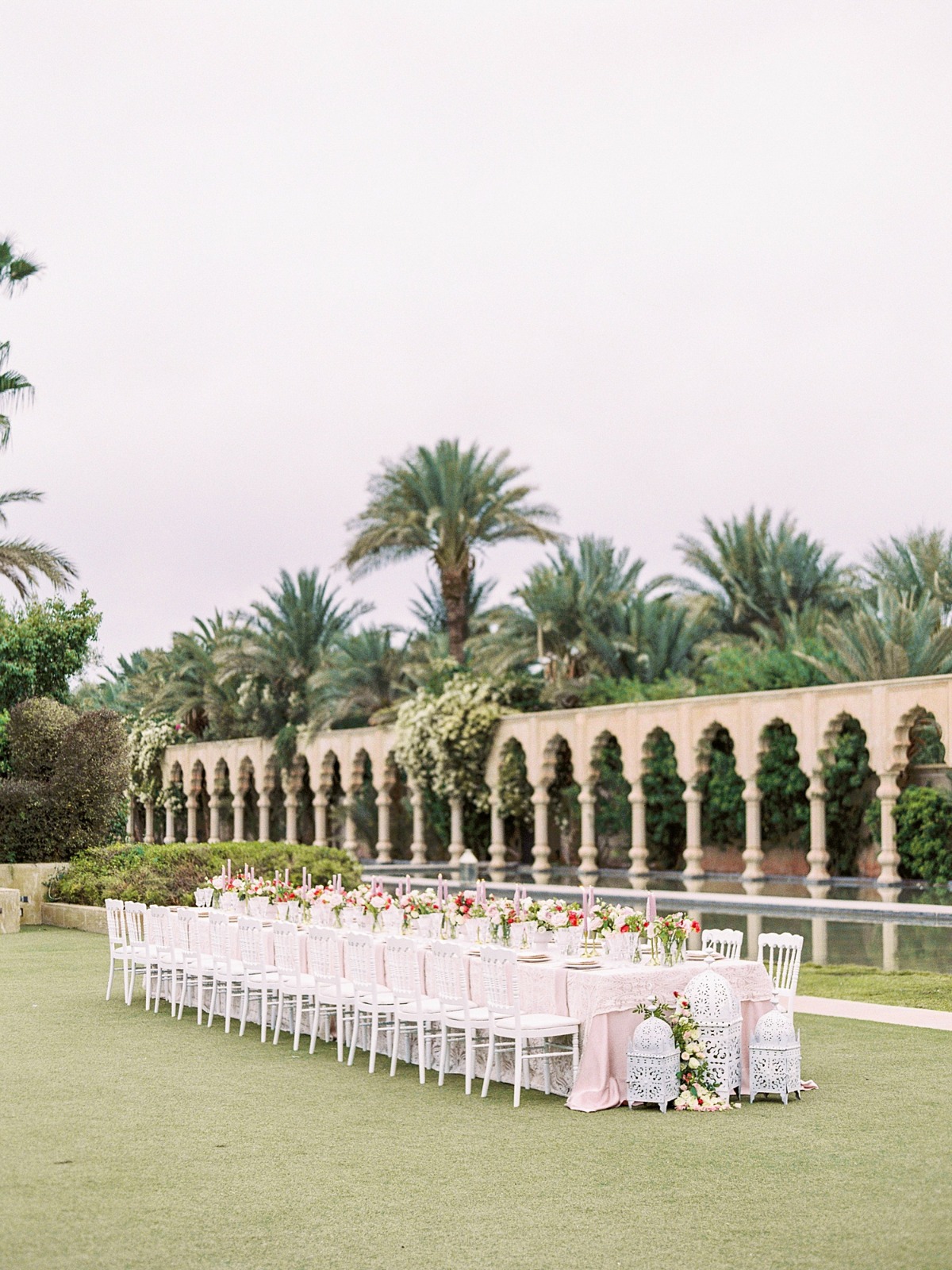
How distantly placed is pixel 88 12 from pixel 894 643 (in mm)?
18954

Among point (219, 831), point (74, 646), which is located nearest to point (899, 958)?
point (74, 646)

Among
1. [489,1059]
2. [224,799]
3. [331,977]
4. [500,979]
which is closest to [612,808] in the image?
[224,799]

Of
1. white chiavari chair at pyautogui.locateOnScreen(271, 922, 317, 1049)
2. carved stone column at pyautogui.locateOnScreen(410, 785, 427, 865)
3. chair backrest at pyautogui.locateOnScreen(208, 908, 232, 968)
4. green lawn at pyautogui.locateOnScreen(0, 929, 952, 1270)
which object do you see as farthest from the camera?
carved stone column at pyautogui.locateOnScreen(410, 785, 427, 865)

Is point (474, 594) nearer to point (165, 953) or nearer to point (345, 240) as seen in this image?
point (345, 240)

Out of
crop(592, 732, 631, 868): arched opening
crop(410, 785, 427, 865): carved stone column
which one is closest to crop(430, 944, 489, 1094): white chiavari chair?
crop(592, 732, 631, 868): arched opening

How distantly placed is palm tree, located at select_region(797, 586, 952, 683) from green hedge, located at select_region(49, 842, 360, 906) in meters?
11.3

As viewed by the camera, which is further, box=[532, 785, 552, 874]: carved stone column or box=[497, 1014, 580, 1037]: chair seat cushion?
box=[532, 785, 552, 874]: carved stone column

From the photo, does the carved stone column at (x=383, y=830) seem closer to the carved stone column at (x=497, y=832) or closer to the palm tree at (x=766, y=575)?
the carved stone column at (x=497, y=832)

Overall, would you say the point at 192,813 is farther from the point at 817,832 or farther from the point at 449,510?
the point at 817,832

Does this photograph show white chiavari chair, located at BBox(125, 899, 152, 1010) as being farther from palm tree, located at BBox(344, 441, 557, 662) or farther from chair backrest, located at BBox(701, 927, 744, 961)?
palm tree, located at BBox(344, 441, 557, 662)

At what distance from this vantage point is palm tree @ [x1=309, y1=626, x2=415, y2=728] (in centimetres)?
4128

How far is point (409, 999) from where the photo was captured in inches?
406

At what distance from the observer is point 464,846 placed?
3878 cm

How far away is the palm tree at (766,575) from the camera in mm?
41375
